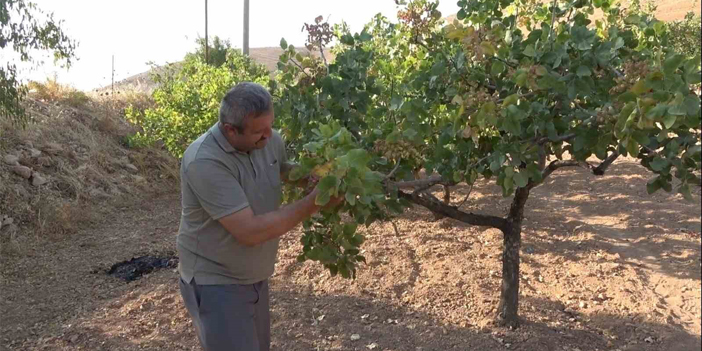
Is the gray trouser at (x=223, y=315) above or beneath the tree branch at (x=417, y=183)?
beneath

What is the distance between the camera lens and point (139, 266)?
19.5ft

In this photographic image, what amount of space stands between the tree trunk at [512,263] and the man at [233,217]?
4.85ft

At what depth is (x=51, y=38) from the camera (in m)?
6.27

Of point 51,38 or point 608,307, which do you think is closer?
point 608,307

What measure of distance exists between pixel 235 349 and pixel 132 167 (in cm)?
723

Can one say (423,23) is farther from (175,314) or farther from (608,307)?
(175,314)

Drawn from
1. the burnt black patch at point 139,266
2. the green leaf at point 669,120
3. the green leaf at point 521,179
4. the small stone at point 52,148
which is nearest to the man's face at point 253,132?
the green leaf at point 521,179

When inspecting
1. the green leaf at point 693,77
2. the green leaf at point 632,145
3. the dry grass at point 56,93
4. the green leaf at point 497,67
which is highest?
the dry grass at point 56,93

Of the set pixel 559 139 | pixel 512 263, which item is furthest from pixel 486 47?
Answer: pixel 512 263

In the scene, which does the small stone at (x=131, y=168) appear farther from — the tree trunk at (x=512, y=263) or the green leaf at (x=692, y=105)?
the green leaf at (x=692, y=105)

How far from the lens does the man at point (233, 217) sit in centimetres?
239

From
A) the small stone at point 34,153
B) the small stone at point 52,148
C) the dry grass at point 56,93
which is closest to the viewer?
the small stone at point 34,153

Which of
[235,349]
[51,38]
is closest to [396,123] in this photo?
[235,349]

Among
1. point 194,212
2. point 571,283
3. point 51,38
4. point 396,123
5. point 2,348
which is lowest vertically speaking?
point 2,348
